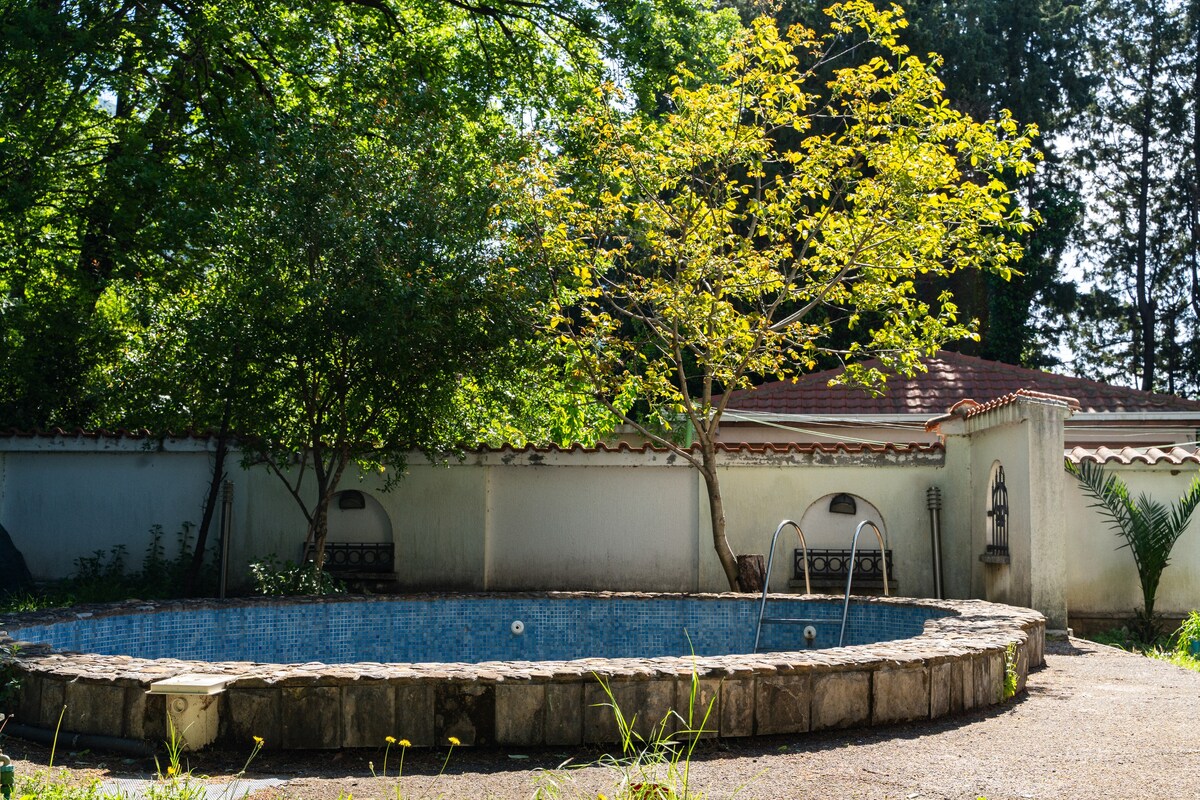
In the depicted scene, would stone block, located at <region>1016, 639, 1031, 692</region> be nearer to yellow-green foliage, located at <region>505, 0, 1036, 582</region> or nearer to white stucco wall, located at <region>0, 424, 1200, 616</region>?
yellow-green foliage, located at <region>505, 0, 1036, 582</region>

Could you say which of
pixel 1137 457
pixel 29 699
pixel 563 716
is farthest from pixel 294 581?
pixel 1137 457

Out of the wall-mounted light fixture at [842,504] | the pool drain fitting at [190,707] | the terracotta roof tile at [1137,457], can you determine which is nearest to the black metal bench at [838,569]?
the wall-mounted light fixture at [842,504]

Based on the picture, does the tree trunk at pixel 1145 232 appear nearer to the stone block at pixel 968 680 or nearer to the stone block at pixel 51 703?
the stone block at pixel 968 680

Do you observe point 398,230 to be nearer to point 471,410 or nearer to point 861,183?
point 471,410

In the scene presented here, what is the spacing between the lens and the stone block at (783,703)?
20.4 ft

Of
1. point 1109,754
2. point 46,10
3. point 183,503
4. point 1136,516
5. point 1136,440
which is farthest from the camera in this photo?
point 1136,440

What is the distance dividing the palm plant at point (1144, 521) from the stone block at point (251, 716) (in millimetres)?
9879

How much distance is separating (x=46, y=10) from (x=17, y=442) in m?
5.91

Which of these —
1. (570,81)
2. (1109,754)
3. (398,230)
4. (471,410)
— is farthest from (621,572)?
(1109,754)

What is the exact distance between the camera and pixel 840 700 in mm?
6426

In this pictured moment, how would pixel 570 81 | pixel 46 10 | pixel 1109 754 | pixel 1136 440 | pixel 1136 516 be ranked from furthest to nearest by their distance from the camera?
pixel 1136 440
pixel 570 81
pixel 46 10
pixel 1136 516
pixel 1109 754

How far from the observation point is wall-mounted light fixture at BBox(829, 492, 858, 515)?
14984 millimetres

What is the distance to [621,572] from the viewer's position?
15.3m

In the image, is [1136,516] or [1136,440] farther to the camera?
[1136,440]
